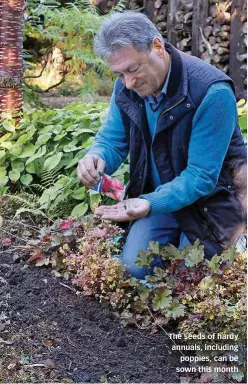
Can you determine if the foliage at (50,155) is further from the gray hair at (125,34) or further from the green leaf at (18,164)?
the gray hair at (125,34)

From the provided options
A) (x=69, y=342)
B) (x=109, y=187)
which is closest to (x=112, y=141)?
(x=109, y=187)

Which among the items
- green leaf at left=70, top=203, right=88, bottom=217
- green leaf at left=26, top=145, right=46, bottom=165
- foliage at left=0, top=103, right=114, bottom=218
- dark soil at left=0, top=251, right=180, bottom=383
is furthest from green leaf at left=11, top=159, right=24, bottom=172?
dark soil at left=0, top=251, right=180, bottom=383

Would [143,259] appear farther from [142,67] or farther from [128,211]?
[142,67]

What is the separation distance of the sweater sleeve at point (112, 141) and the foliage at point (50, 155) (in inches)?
27.1

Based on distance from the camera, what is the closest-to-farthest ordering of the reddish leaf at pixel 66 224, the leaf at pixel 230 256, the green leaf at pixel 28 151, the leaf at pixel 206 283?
the leaf at pixel 206 283
the leaf at pixel 230 256
the reddish leaf at pixel 66 224
the green leaf at pixel 28 151

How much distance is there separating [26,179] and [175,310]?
2131 mm

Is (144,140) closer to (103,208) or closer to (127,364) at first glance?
(103,208)

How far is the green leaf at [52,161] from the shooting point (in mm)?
4477

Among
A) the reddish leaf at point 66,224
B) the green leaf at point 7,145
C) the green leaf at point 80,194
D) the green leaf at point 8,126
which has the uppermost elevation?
the green leaf at point 8,126

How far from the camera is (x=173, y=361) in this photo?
271 cm

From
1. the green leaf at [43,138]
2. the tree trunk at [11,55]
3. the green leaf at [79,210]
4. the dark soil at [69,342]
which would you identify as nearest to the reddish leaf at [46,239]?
the dark soil at [69,342]

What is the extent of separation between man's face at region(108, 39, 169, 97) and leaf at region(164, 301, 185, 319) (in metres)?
0.97

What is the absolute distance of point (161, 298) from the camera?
112 inches

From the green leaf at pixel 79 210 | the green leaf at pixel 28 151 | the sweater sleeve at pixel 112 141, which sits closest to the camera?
the sweater sleeve at pixel 112 141
